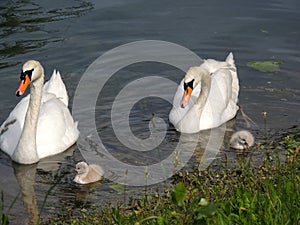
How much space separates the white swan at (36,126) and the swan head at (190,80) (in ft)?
4.78

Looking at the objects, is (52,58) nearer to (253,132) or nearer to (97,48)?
(97,48)

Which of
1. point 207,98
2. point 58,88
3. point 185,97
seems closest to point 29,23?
point 58,88

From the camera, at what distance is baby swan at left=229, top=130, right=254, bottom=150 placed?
847cm

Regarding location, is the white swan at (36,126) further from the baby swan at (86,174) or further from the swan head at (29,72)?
the baby swan at (86,174)

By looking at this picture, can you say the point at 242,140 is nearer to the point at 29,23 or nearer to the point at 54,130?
the point at 54,130

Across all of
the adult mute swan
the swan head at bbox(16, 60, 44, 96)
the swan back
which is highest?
the swan head at bbox(16, 60, 44, 96)

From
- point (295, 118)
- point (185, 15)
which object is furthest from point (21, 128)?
point (185, 15)

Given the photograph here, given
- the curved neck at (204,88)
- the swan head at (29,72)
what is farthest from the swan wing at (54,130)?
the curved neck at (204,88)

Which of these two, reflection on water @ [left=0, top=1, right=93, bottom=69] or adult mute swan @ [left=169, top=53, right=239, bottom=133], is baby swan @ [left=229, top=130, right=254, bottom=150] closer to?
adult mute swan @ [left=169, top=53, right=239, bottom=133]

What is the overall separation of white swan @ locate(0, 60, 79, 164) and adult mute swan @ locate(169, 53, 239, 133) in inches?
57.9

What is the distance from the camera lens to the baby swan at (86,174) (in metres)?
7.74

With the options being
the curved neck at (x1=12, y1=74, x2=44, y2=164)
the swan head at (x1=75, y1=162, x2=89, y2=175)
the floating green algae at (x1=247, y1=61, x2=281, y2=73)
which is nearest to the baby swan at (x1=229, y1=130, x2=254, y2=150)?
the swan head at (x1=75, y1=162, x2=89, y2=175)

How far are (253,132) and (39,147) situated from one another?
8.91ft

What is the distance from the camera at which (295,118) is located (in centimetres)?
947
